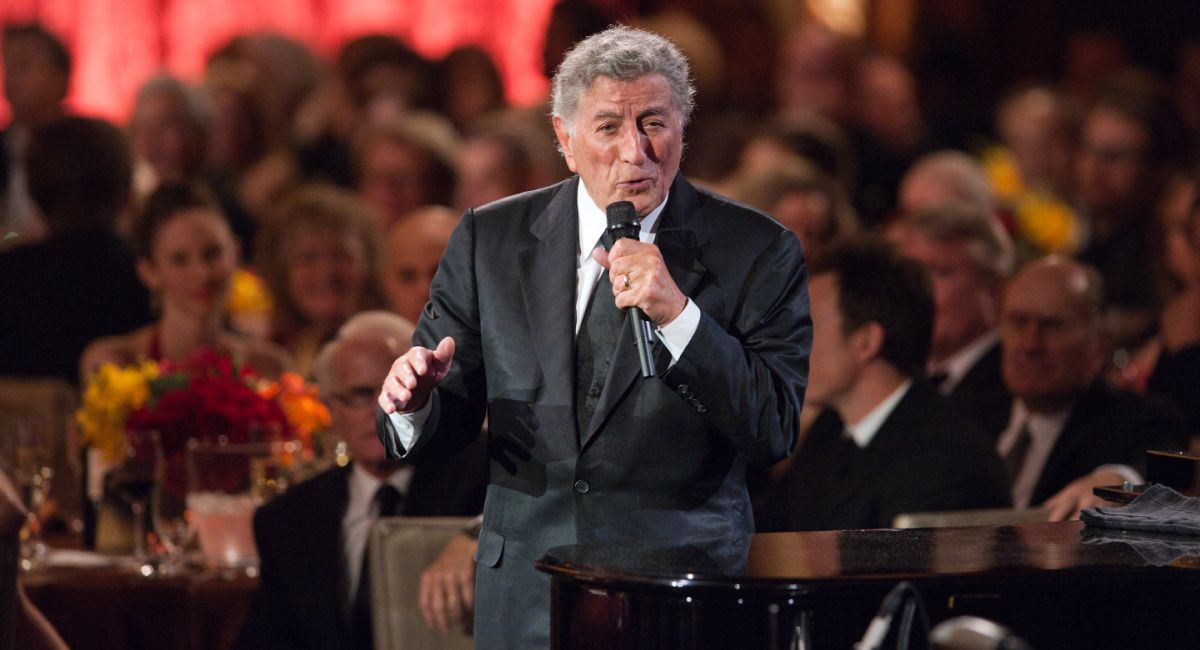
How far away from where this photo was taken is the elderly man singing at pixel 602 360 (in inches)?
115

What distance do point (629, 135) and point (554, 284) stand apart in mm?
297

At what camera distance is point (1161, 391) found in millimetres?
5832

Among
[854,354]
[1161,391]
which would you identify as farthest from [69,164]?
[1161,391]

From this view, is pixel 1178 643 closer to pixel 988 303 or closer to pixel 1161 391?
pixel 1161 391

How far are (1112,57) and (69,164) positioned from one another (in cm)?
831

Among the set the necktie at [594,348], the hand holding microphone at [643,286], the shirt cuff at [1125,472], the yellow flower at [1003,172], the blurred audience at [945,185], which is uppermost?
the yellow flower at [1003,172]

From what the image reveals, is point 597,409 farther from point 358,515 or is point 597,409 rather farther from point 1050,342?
point 1050,342

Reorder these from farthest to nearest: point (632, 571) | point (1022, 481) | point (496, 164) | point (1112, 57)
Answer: point (1112, 57), point (496, 164), point (1022, 481), point (632, 571)

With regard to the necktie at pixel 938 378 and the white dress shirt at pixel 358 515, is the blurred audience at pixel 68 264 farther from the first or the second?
the necktie at pixel 938 378

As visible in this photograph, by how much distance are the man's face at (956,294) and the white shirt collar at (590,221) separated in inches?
140

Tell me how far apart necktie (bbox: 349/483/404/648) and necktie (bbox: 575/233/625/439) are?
182 cm

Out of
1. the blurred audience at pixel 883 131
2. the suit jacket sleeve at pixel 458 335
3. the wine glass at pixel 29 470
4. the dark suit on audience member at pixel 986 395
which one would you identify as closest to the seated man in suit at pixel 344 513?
the wine glass at pixel 29 470

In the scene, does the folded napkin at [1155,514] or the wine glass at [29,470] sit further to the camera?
the wine glass at [29,470]

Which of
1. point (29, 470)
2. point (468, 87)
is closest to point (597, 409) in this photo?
point (29, 470)
